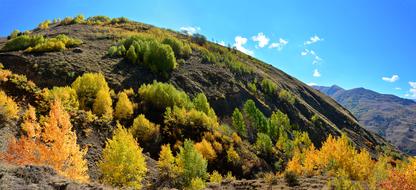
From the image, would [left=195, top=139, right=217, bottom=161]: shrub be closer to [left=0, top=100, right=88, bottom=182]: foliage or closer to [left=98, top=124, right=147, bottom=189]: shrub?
[left=98, top=124, right=147, bottom=189]: shrub

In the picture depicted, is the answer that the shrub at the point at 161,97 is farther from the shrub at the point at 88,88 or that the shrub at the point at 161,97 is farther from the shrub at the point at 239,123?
the shrub at the point at 239,123

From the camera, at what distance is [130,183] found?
38.1 metres

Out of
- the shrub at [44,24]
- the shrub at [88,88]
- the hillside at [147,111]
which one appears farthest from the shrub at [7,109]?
the shrub at [44,24]

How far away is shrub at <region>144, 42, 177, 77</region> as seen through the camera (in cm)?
11856

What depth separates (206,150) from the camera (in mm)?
69625

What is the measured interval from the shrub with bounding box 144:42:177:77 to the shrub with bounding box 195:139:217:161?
50.6m

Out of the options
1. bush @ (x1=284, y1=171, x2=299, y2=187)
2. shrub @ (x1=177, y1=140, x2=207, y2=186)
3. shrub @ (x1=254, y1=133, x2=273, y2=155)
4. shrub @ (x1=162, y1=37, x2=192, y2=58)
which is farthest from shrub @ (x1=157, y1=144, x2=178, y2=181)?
shrub @ (x1=162, y1=37, x2=192, y2=58)

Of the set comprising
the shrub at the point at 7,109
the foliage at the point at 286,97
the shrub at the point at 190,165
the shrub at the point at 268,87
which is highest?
the shrub at the point at 268,87

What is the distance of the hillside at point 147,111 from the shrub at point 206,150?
0.18 meters

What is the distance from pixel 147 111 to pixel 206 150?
67.3 ft

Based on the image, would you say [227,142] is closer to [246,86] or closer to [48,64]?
[48,64]

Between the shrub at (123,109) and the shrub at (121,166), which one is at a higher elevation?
the shrub at (123,109)

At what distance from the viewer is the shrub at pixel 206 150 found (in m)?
69.3

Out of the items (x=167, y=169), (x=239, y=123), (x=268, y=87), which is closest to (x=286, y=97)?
(x=268, y=87)
